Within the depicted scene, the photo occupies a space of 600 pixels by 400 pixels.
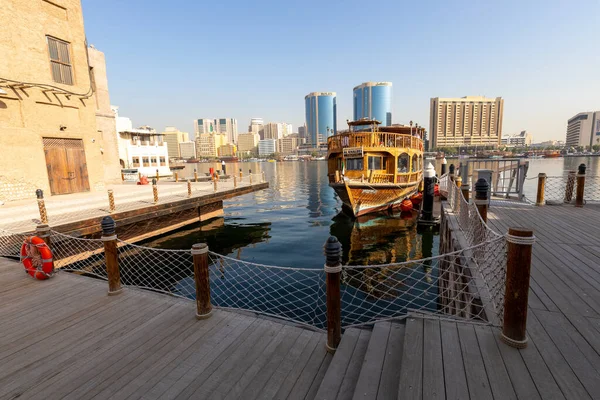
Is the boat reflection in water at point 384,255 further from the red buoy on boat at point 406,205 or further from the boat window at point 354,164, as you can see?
→ the boat window at point 354,164

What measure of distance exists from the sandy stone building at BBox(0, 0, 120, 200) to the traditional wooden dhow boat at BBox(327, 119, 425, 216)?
1502 centimetres

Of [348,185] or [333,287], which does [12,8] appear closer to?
[348,185]

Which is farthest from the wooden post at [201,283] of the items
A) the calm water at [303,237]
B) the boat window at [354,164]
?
the boat window at [354,164]

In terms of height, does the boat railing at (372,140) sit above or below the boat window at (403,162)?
above

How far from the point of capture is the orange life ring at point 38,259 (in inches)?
231

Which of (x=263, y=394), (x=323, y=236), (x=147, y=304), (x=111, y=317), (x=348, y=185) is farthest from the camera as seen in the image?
(x=348, y=185)

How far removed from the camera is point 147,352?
3.55 metres

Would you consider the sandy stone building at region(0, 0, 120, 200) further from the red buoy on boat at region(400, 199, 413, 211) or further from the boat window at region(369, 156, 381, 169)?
the red buoy on boat at region(400, 199, 413, 211)

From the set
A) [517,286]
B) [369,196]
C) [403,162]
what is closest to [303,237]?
[369,196]

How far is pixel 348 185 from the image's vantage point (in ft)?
56.5

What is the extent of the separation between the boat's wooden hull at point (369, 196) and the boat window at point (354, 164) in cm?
186

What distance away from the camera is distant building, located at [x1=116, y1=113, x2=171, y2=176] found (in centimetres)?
4634

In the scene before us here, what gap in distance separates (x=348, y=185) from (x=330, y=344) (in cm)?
1428

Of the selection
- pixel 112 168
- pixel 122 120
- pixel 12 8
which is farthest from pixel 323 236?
pixel 122 120
